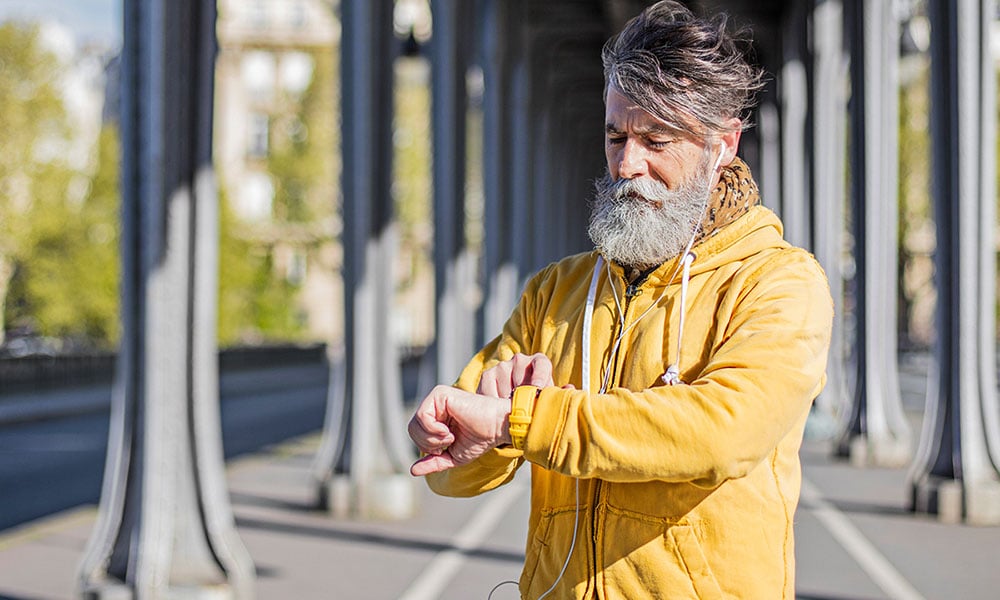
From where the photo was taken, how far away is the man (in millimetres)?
2297

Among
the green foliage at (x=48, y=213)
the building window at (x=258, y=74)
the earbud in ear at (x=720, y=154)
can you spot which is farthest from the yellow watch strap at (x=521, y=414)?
the building window at (x=258, y=74)

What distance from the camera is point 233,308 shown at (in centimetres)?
5247

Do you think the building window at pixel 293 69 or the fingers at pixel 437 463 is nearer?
the fingers at pixel 437 463

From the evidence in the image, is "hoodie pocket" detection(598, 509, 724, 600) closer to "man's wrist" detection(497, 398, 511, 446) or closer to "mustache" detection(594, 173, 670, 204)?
"man's wrist" detection(497, 398, 511, 446)

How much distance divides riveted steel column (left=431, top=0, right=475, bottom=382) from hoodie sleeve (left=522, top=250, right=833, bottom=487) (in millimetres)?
13014

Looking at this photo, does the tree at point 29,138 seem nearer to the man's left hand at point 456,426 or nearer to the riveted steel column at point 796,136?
the riveted steel column at point 796,136

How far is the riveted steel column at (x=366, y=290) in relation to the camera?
11.9m

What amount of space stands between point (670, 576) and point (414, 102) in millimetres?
57714

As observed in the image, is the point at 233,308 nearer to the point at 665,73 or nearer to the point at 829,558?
the point at 829,558

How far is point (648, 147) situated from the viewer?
2.61m

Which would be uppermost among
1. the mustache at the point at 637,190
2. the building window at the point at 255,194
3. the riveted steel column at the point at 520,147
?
the building window at the point at 255,194

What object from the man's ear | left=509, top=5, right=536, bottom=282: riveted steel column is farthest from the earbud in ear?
left=509, top=5, right=536, bottom=282: riveted steel column

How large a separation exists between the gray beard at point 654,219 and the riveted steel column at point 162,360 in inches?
211

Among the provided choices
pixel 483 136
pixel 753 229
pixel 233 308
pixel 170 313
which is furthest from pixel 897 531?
pixel 233 308
